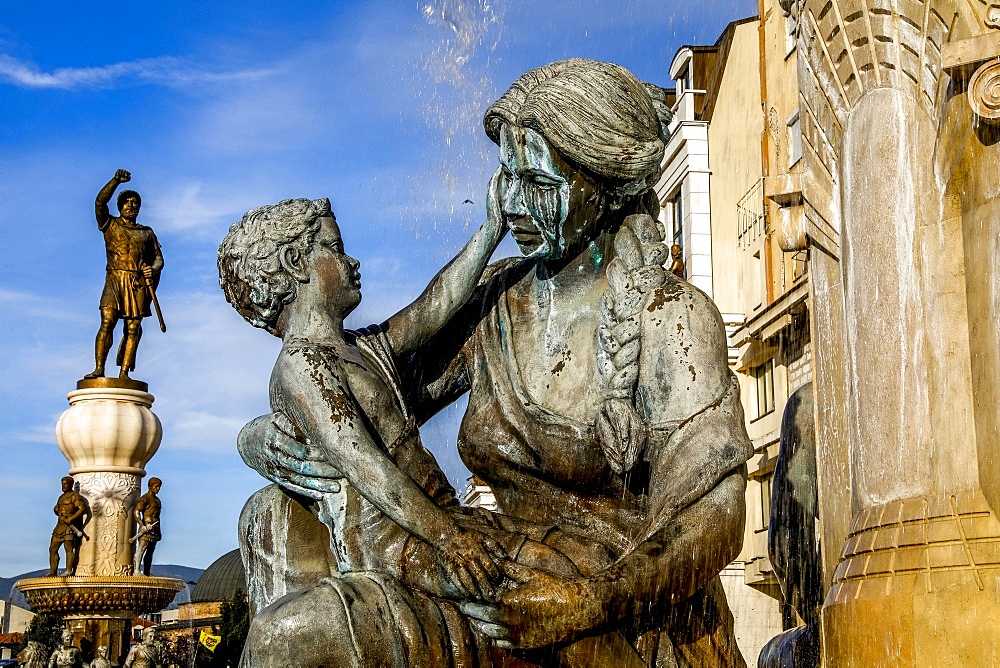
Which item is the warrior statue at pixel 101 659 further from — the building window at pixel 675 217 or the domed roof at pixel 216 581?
the domed roof at pixel 216 581

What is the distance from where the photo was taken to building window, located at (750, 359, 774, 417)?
28.3 meters

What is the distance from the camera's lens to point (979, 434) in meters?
4.58

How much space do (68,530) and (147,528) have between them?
1.10 metres

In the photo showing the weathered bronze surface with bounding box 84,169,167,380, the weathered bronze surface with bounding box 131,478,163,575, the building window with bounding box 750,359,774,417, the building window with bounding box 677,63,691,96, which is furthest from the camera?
the building window with bounding box 677,63,691,96

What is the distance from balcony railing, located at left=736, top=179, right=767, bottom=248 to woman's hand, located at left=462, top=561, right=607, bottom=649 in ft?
81.9

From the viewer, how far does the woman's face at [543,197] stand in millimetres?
3520

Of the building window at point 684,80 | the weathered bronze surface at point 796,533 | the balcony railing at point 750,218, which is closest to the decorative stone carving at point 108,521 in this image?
the balcony railing at point 750,218

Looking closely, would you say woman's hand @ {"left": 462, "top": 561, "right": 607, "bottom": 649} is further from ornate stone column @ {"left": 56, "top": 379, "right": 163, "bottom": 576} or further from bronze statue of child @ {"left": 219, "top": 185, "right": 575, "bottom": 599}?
ornate stone column @ {"left": 56, "top": 379, "right": 163, "bottom": 576}

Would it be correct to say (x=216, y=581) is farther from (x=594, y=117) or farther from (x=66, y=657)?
(x=594, y=117)

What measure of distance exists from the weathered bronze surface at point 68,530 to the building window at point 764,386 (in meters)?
13.3

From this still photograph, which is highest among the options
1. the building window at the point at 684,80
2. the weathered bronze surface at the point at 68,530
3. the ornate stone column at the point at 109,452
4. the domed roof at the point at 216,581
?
the building window at the point at 684,80

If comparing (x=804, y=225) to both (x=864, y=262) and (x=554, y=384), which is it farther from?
(x=554, y=384)

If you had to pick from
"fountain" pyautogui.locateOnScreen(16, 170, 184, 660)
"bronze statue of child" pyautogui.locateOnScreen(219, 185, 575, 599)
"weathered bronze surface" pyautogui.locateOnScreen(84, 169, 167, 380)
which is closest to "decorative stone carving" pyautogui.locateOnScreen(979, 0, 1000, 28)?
"bronze statue of child" pyautogui.locateOnScreen(219, 185, 575, 599)

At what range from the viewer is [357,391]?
11.5 feet
